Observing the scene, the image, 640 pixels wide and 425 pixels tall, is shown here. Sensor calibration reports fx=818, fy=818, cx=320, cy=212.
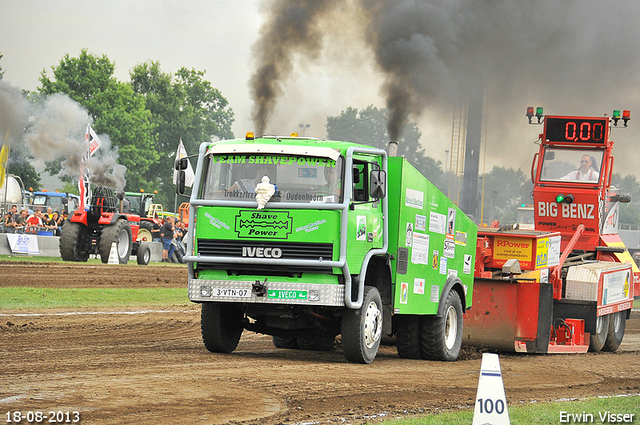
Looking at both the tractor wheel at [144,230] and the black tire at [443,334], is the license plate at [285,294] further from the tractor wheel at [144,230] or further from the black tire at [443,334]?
the tractor wheel at [144,230]

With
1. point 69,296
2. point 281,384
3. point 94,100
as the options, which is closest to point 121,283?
point 69,296

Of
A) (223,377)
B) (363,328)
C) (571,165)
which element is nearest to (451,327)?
(363,328)

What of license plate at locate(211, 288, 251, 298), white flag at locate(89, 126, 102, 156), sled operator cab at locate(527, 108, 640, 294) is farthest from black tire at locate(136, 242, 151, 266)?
license plate at locate(211, 288, 251, 298)

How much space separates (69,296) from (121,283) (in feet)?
10.5

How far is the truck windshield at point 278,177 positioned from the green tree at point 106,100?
50021mm

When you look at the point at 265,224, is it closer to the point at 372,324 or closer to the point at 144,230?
the point at 372,324

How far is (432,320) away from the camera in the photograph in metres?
11.0

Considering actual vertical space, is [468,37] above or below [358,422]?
above

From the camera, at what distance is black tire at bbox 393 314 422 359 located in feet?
36.3

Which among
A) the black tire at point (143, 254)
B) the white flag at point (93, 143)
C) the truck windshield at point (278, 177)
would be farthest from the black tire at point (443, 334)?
the black tire at point (143, 254)

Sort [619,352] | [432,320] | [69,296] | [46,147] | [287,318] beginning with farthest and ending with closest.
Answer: [46,147] → [69,296] → [619,352] → [432,320] → [287,318]

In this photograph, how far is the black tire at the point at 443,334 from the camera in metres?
11.0

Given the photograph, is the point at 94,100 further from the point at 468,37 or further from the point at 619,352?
the point at 619,352

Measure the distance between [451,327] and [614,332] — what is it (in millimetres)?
4555
